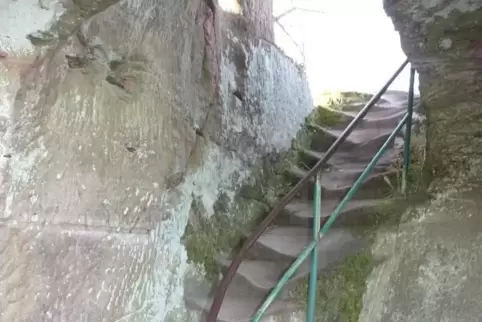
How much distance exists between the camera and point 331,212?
2.97 meters

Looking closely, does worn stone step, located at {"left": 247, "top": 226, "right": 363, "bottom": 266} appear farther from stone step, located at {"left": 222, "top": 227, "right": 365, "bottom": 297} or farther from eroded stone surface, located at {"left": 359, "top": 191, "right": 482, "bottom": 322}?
eroded stone surface, located at {"left": 359, "top": 191, "right": 482, "bottom": 322}

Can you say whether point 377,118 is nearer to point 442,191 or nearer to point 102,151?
point 442,191

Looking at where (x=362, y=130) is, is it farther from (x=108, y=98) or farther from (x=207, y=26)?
(x=108, y=98)

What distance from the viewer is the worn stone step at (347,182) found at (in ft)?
9.87

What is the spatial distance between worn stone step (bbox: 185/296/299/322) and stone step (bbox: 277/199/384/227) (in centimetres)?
55

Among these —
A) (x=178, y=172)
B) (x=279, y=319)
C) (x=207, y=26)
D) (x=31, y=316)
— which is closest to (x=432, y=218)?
(x=279, y=319)

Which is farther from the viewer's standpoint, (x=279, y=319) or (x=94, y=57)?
(x=279, y=319)

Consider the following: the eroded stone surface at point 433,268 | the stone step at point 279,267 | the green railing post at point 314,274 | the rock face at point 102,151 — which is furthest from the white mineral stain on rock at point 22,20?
the eroded stone surface at point 433,268

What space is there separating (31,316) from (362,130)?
9.56 feet

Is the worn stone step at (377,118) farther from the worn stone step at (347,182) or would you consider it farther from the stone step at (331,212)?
the stone step at (331,212)

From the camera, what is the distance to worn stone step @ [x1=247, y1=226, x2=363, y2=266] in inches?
98.0

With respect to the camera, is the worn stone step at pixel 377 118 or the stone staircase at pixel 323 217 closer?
the stone staircase at pixel 323 217

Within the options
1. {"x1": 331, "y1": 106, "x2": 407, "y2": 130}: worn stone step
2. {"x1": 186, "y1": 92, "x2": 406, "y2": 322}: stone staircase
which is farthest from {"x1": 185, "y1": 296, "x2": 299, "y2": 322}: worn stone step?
{"x1": 331, "y1": 106, "x2": 407, "y2": 130}: worn stone step

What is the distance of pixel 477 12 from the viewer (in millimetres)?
1909
